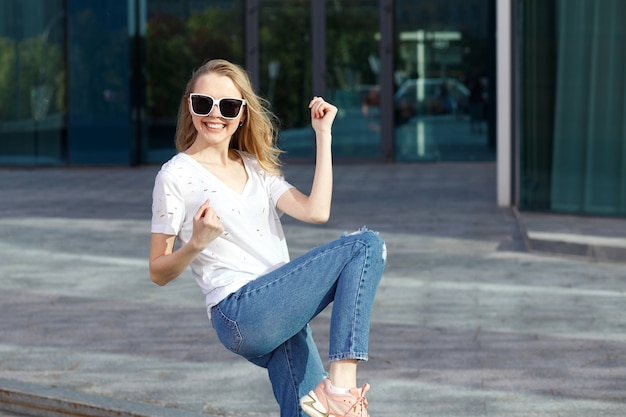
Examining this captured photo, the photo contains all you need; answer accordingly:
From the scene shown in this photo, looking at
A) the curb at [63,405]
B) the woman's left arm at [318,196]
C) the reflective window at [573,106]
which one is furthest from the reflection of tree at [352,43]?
the woman's left arm at [318,196]

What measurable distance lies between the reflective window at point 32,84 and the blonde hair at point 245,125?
58.5 feet

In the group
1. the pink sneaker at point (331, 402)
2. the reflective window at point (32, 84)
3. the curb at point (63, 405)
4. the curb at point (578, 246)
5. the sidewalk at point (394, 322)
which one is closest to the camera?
the pink sneaker at point (331, 402)

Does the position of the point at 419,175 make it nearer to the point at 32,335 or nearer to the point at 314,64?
the point at 314,64

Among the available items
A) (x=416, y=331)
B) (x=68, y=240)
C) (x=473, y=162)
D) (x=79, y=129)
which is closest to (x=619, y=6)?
(x=68, y=240)

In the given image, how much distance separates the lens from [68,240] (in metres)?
11.5

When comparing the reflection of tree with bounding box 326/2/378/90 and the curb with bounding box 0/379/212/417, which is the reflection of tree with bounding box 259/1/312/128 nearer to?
the reflection of tree with bounding box 326/2/378/90

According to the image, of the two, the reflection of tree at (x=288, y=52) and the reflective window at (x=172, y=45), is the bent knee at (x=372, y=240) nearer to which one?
the reflection of tree at (x=288, y=52)

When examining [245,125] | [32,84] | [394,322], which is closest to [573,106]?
[394,322]

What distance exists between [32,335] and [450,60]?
1538 cm

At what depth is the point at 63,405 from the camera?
17.9ft

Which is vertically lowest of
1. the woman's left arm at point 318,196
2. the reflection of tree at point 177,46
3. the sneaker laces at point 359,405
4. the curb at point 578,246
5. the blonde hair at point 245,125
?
the curb at point 578,246

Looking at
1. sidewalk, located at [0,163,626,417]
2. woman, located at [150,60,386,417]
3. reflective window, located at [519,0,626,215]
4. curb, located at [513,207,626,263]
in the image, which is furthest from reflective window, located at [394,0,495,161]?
woman, located at [150,60,386,417]

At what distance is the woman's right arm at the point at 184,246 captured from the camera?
347 cm

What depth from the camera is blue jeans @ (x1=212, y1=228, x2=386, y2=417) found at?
357 cm
